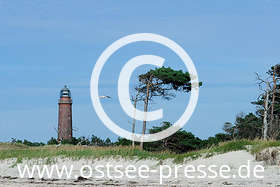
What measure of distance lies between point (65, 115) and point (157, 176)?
27899 millimetres

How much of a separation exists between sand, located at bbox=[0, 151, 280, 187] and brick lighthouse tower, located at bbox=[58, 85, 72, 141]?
61.8ft

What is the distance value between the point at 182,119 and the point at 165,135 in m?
3.69

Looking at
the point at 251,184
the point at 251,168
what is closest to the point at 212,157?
the point at 251,168

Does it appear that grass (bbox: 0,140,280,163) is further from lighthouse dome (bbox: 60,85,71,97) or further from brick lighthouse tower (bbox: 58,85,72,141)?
lighthouse dome (bbox: 60,85,71,97)

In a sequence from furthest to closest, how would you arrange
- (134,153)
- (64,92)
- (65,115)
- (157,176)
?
1. (64,92)
2. (65,115)
3. (134,153)
4. (157,176)

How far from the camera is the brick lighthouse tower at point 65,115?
4303cm

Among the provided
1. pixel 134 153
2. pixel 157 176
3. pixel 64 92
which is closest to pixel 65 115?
pixel 64 92

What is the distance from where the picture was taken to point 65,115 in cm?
4362

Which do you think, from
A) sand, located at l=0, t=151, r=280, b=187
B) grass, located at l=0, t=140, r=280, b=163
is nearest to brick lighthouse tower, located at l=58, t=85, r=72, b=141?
grass, located at l=0, t=140, r=280, b=163

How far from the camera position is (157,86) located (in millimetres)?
35219

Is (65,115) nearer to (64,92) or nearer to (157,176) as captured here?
(64,92)

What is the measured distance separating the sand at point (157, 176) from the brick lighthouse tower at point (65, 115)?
18829 mm

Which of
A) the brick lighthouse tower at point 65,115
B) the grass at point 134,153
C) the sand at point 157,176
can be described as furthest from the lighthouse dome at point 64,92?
the sand at point 157,176

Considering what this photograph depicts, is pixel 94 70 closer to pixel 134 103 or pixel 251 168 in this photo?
pixel 134 103
